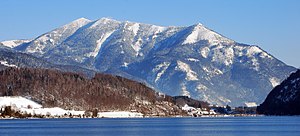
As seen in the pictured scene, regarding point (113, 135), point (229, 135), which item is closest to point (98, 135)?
point (113, 135)

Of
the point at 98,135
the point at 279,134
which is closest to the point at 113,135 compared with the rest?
the point at 98,135

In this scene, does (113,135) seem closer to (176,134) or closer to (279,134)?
(176,134)

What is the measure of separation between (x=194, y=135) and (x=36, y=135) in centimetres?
4060

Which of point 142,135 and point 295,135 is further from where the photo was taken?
point 142,135

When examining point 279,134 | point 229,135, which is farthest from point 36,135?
point 279,134

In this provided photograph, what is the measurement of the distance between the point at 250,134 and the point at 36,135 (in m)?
54.0

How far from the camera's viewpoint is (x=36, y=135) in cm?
18762

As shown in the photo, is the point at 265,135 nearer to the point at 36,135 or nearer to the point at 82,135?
the point at 82,135

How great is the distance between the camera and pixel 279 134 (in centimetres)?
17912

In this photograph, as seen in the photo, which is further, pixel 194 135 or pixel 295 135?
pixel 194 135

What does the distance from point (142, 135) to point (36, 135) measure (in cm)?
2773

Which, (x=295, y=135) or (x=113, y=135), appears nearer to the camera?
(x=295, y=135)

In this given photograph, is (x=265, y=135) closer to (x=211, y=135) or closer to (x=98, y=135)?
(x=211, y=135)

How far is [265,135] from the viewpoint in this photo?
173750 mm
